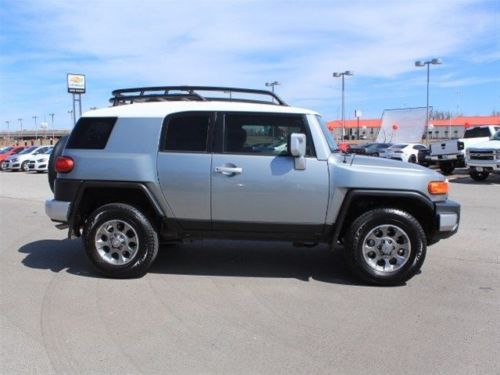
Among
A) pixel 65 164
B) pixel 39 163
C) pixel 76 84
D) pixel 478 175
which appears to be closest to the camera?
pixel 65 164

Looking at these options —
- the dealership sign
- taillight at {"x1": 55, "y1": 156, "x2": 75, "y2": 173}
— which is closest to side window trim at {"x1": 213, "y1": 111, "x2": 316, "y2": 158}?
taillight at {"x1": 55, "y1": 156, "x2": 75, "y2": 173}

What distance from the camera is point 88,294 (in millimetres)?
5094

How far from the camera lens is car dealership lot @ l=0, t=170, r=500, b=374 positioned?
12.0 ft

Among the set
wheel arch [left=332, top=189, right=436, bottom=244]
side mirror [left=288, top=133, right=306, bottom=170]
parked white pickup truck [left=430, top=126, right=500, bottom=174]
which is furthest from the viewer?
parked white pickup truck [left=430, top=126, right=500, bottom=174]

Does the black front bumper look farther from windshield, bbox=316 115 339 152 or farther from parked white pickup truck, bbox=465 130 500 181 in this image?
parked white pickup truck, bbox=465 130 500 181

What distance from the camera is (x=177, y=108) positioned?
5656 mm

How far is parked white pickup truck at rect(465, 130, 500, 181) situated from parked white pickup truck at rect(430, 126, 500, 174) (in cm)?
318

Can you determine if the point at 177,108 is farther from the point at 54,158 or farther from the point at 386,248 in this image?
the point at 386,248

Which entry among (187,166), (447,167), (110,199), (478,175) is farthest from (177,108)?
(447,167)

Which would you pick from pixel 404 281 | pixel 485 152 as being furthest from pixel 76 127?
pixel 485 152

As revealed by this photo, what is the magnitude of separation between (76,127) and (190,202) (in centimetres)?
163

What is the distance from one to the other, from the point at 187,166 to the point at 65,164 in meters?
1.43

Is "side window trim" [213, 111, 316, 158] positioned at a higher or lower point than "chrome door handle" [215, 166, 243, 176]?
higher

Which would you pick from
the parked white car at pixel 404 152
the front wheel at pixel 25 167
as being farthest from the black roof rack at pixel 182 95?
the front wheel at pixel 25 167
